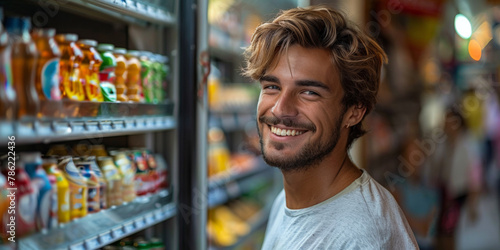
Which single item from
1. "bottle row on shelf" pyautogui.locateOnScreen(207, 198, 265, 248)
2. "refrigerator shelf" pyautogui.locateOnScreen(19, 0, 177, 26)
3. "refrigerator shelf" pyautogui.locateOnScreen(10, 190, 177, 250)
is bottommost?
"bottle row on shelf" pyautogui.locateOnScreen(207, 198, 265, 248)

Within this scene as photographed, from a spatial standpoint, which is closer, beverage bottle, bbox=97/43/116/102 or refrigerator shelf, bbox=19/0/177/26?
refrigerator shelf, bbox=19/0/177/26

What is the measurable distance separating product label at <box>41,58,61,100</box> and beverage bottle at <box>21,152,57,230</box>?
0.18 meters

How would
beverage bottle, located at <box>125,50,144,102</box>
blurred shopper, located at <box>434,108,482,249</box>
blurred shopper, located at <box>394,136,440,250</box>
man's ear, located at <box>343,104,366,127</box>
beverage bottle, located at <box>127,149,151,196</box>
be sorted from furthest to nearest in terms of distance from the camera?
blurred shopper, located at <box>434,108,482,249</box>
blurred shopper, located at <box>394,136,440,250</box>
beverage bottle, located at <box>127,149,151,196</box>
beverage bottle, located at <box>125,50,144,102</box>
man's ear, located at <box>343,104,366,127</box>

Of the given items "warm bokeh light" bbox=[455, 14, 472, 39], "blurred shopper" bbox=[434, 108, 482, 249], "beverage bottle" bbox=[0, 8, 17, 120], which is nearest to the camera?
"beverage bottle" bbox=[0, 8, 17, 120]

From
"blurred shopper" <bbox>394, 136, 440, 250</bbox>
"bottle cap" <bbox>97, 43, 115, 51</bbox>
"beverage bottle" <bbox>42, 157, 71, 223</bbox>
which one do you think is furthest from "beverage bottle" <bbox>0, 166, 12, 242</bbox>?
"blurred shopper" <bbox>394, 136, 440, 250</bbox>

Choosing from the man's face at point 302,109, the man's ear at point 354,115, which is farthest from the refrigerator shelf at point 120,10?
the man's ear at point 354,115

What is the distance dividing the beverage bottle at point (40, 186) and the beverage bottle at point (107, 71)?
1.29 feet

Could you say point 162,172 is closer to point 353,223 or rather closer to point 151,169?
point 151,169

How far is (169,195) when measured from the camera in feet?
7.45

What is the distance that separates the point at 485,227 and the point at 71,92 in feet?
15.9

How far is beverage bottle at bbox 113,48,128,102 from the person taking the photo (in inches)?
76.9

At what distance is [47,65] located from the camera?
1.52 metres

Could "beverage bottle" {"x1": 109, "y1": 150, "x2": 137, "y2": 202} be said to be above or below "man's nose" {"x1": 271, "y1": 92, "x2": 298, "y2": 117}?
below

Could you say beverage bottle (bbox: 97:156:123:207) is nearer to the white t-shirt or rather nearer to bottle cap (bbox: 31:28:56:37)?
bottle cap (bbox: 31:28:56:37)
